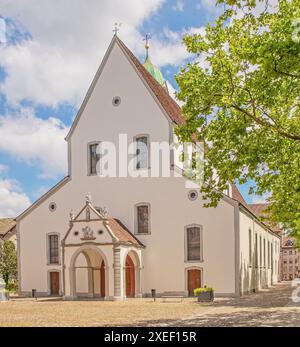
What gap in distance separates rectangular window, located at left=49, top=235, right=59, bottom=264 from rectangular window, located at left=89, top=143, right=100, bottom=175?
18.3 feet

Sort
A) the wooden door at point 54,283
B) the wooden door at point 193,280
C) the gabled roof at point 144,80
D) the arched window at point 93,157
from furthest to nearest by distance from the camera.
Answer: the wooden door at point 54,283
the arched window at point 93,157
the gabled roof at point 144,80
the wooden door at point 193,280

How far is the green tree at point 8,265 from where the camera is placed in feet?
163

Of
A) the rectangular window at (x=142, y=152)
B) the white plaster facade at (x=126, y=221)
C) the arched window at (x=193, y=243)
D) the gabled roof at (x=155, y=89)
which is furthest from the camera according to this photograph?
the gabled roof at (x=155, y=89)

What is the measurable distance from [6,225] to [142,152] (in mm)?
32711

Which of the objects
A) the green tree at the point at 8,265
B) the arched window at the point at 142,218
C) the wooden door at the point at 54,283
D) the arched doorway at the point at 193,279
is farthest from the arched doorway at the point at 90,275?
the green tree at the point at 8,265

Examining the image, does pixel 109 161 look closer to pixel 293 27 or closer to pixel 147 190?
pixel 147 190

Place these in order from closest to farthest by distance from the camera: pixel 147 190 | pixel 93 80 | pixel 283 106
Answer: pixel 283 106
pixel 147 190
pixel 93 80

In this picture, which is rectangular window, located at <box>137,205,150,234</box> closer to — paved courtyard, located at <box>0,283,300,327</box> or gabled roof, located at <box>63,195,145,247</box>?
gabled roof, located at <box>63,195,145,247</box>

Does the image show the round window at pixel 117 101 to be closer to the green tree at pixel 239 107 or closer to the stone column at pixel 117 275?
the stone column at pixel 117 275

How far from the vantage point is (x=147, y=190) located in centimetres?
3609

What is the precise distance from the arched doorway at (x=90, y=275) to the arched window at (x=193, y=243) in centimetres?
605

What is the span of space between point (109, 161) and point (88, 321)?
18811mm

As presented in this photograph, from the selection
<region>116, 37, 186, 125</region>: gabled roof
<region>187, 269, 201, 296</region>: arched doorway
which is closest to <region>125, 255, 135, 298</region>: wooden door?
<region>187, 269, 201, 296</region>: arched doorway

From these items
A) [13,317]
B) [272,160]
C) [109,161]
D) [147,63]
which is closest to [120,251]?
[109,161]
